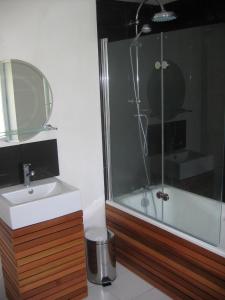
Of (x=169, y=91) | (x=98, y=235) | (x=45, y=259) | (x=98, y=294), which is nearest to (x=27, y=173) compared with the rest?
(x=45, y=259)

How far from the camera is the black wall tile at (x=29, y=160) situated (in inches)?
94.2

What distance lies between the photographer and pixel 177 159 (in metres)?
3.03

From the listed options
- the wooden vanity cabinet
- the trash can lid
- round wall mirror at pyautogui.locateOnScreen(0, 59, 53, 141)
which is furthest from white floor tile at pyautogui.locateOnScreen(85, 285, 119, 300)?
round wall mirror at pyautogui.locateOnScreen(0, 59, 53, 141)

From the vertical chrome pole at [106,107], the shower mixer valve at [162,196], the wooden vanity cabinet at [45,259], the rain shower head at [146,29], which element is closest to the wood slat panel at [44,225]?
the wooden vanity cabinet at [45,259]

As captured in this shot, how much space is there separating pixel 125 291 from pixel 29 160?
1.25 meters

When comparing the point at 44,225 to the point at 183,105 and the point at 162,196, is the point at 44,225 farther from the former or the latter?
the point at 183,105

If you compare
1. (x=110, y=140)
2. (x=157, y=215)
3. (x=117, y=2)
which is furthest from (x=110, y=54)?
(x=157, y=215)

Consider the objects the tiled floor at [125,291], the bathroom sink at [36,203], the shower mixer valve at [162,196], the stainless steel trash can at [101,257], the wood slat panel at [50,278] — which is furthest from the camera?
the shower mixer valve at [162,196]

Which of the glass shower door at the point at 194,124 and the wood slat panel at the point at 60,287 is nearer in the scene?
the wood slat panel at the point at 60,287

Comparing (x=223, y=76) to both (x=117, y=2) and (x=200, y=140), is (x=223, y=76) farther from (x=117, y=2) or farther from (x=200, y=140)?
(x=117, y=2)

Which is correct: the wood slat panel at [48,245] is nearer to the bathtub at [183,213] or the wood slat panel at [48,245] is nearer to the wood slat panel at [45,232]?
the wood slat panel at [45,232]

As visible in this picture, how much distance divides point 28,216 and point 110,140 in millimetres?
1148

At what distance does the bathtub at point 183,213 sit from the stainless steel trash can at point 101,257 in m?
0.30

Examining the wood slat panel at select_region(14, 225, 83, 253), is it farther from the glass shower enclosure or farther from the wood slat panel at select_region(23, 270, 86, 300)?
the glass shower enclosure
